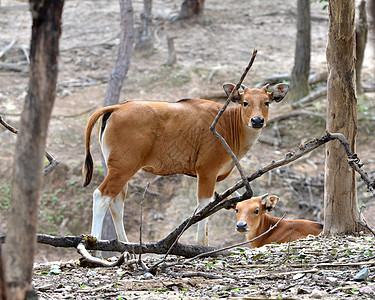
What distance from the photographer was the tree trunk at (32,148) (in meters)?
2.76

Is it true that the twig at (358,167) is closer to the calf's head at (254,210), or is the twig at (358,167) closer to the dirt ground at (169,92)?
the dirt ground at (169,92)

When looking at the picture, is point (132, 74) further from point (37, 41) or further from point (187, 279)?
point (37, 41)

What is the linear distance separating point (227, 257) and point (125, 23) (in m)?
6.43

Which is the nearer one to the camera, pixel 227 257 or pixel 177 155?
pixel 227 257

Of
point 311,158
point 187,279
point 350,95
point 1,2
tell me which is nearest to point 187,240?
point 311,158

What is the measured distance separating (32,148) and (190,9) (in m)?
18.3

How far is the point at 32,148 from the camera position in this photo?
111 inches

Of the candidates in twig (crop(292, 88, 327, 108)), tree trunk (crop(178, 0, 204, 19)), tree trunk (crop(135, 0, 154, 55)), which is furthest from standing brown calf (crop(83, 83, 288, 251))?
tree trunk (crop(178, 0, 204, 19))

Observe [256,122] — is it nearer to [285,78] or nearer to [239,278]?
[239,278]

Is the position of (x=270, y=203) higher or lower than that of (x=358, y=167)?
lower

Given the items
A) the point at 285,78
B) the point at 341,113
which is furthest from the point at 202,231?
the point at 285,78

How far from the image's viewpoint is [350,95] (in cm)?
629

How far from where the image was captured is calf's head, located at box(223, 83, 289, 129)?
21.7ft

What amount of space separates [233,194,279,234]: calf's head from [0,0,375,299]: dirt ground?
272cm
